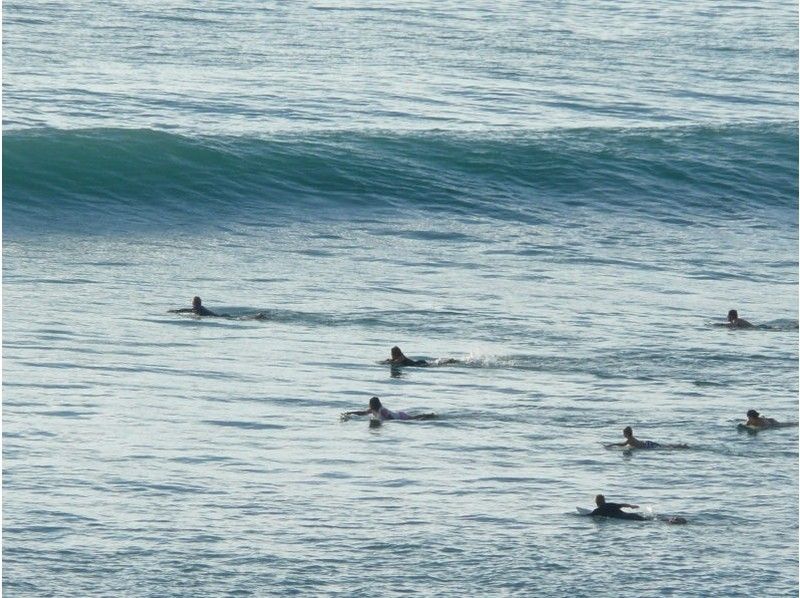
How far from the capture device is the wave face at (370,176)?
46531 mm

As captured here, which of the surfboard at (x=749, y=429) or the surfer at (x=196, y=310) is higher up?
the surfer at (x=196, y=310)

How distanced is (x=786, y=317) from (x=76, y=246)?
16617 mm

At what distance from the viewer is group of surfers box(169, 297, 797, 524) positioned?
2416 cm

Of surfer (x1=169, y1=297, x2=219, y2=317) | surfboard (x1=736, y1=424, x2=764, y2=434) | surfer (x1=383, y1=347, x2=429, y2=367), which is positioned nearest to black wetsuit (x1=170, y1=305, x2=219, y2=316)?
surfer (x1=169, y1=297, x2=219, y2=317)

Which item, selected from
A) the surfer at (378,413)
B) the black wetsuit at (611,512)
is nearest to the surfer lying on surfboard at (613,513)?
the black wetsuit at (611,512)

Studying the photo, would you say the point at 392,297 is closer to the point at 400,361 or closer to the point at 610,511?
the point at 400,361

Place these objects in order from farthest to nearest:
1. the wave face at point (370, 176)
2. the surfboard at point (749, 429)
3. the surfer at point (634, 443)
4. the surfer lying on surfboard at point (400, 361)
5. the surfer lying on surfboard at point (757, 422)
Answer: the wave face at point (370, 176) < the surfer lying on surfboard at point (400, 361) < the surfer lying on surfboard at point (757, 422) < the surfboard at point (749, 429) < the surfer at point (634, 443)

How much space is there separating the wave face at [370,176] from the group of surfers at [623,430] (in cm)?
1184

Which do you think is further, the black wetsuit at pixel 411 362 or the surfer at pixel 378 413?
the black wetsuit at pixel 411 362

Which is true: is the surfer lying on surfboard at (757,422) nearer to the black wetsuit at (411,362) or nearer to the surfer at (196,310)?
the black wetsuit at (411,362)

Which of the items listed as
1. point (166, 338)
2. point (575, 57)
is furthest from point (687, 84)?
point (166, 338)

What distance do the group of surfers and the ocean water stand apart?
11.8 inches

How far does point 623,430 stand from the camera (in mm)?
28047

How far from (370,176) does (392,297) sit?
13.3 metres
